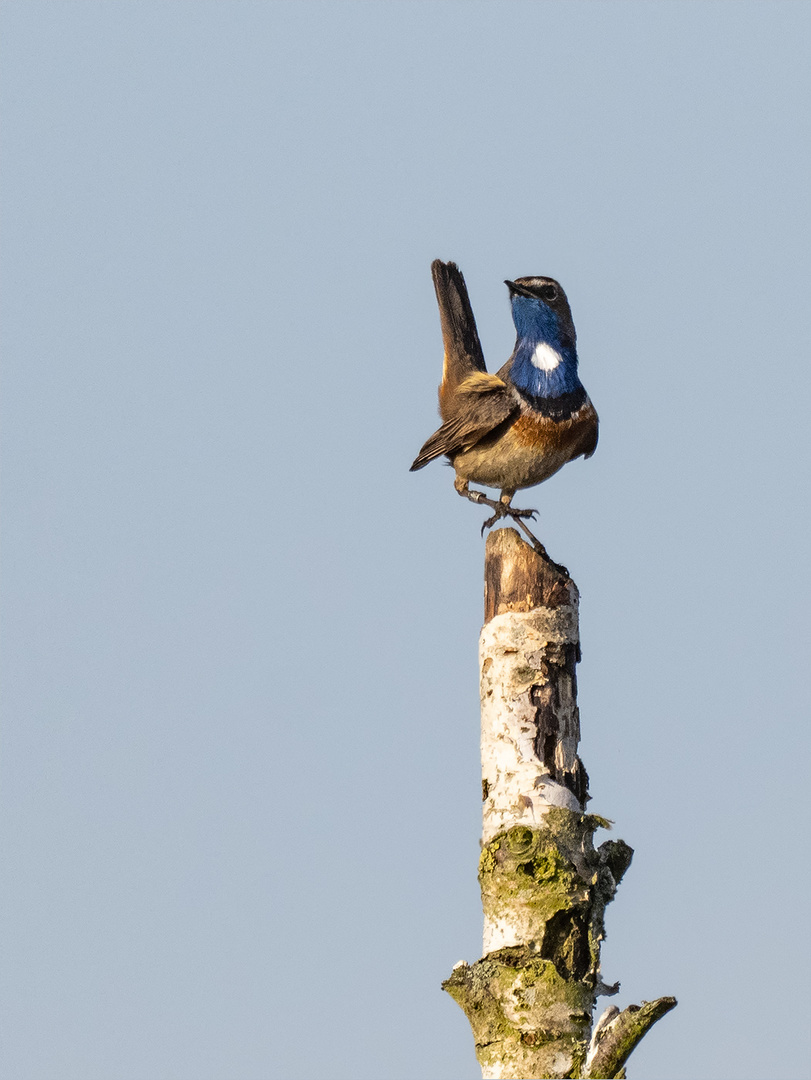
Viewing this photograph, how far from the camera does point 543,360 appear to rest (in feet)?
29.7

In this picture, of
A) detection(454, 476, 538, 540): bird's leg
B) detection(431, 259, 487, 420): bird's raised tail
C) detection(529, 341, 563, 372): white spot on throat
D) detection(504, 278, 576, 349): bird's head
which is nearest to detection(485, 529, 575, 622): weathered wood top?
detection(454, 476, 538, 540): bird's leg

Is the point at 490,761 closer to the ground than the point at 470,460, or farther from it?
closer to the ground

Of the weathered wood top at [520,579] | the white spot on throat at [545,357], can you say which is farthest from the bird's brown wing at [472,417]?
the weathered wood top at [520,579]

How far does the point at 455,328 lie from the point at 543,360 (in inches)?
49.6

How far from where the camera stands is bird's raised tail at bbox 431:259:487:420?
989cm

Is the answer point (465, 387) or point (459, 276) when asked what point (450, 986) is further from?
point (459, 276)

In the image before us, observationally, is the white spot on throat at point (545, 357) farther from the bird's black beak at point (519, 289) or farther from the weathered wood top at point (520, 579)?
the weathered wood top at point (520, 579)

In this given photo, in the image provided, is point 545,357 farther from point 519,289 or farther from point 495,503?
point 495,503

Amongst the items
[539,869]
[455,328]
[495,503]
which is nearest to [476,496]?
[495,503]

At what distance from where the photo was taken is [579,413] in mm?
8922

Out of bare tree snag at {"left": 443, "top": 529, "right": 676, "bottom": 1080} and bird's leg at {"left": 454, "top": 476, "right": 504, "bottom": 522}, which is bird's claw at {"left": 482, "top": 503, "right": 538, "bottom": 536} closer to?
bird's leg at {"left": 454, "top": 476, "right": 504, "bottom": 522}

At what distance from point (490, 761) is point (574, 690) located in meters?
0.60

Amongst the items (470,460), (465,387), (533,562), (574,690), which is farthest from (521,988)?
(465,387)

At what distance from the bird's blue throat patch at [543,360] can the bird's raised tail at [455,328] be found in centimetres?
74
